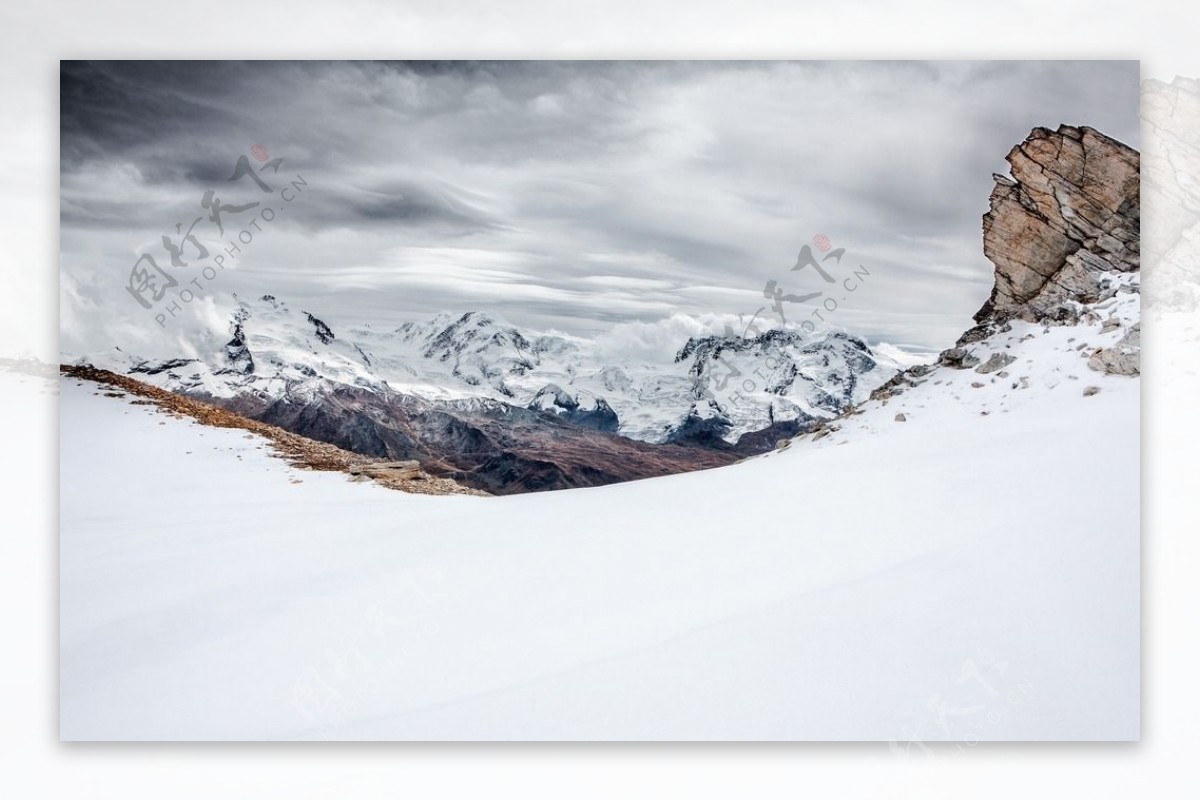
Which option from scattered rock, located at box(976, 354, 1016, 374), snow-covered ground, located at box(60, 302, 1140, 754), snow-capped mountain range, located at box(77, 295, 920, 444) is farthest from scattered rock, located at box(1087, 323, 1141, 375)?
snow-capped mountain range, located at box(77, 295, 920, 444)

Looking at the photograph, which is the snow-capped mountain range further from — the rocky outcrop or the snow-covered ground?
the rocky outcrop

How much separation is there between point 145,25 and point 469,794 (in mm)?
3355

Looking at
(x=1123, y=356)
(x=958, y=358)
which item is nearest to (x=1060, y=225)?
(x=1123, y=356)

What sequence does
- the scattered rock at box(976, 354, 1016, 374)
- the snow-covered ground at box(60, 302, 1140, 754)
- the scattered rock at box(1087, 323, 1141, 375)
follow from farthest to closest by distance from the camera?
the scattered rock at box(976, 354, 1016, 374) < the scattered rock at box(1087, 323, 1141, 375) < the snow-covered ground at box(60, 302, 1140, 754)

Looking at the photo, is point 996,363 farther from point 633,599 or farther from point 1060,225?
point 633,599

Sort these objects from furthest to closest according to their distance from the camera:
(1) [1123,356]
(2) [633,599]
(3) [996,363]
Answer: (3) [996,363]
(1) [1123,356]
(2) [633,599]

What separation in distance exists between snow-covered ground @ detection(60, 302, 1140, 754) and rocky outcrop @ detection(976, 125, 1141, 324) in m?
0.39

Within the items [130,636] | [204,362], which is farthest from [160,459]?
[130,636]

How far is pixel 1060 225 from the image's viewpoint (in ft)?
10.00

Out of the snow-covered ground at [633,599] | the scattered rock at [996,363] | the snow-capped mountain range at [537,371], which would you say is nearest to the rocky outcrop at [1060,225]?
the scattered rock at [996,363]

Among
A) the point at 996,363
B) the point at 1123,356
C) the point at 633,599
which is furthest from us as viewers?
the point at 996,363

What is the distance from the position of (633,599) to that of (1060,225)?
240 centimetres

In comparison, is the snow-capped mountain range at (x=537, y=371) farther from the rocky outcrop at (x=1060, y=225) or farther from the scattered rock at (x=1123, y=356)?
the scattered rock at (x=1123, y=356)

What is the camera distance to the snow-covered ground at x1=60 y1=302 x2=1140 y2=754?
8.57 ft
